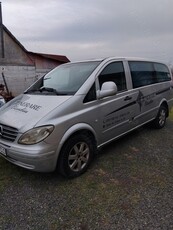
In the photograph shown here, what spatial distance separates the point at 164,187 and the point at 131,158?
1.00 meters

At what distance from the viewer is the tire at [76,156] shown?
313 centimetres

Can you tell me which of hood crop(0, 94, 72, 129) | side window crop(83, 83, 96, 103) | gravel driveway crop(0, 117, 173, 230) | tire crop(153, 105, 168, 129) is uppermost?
side window crop(83, 83, 96, 103)

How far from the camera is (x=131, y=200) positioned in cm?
279

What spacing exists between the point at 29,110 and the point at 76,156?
3.16 ft

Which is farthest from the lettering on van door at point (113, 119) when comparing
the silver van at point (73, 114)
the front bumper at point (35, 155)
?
the front bumper at point (35, 155)

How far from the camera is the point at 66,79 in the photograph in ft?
13.0

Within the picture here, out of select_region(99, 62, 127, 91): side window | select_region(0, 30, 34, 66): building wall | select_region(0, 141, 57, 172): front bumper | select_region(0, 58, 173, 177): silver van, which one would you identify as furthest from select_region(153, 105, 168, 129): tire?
select_region(0, 30, 34, 66): building wall

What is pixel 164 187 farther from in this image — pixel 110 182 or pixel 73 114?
pixel 73 114

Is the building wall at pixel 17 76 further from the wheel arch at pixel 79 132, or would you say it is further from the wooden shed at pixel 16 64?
the wheel arch at pixel 79 132

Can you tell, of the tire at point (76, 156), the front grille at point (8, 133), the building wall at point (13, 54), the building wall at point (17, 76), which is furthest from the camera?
the building wall at point (13, 54)

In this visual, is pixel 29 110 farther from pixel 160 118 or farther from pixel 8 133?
pixel 160 118

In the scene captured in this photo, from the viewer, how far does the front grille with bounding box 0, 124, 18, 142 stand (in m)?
3.03

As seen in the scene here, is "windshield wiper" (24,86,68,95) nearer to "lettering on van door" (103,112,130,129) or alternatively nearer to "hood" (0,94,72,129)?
"hood" (0,94,72,129)

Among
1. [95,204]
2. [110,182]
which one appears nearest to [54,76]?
[110,182]
